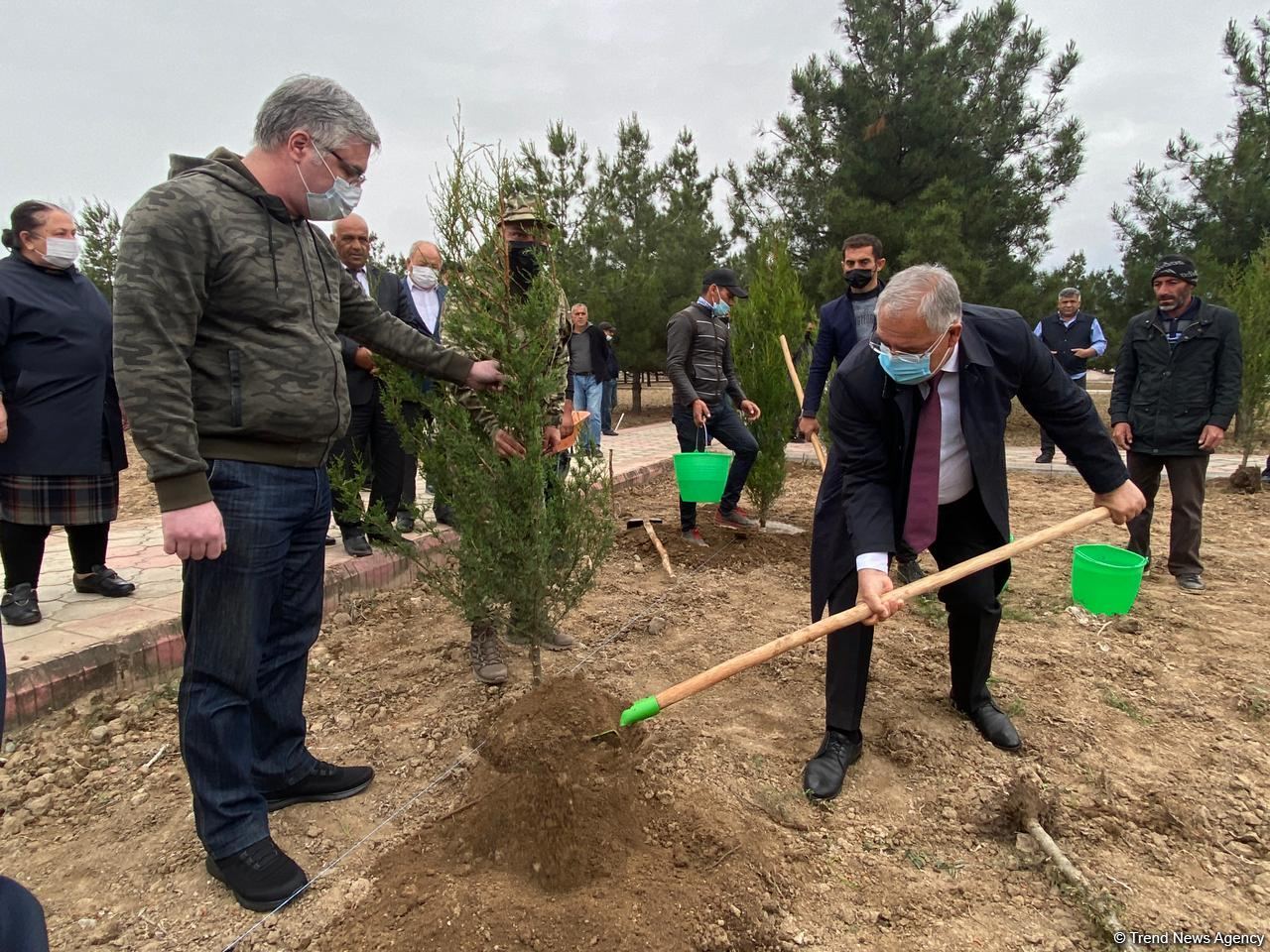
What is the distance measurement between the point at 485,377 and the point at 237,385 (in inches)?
34.3

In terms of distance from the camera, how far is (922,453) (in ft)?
8.09

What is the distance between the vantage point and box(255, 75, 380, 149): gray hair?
189 cm

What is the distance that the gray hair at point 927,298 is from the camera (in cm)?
221

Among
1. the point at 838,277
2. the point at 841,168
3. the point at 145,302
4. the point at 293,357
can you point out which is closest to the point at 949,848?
the point at 293,357

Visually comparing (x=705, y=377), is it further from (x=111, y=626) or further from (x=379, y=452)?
(x=111, y=626)

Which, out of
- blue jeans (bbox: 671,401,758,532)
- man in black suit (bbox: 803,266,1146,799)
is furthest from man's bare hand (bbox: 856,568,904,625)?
blue jeans (bbox: 671,401,758,532)

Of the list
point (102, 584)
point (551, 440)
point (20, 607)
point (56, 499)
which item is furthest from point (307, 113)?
point (102, 584)

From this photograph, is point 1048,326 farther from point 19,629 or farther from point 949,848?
point 19,629

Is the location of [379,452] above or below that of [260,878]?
above

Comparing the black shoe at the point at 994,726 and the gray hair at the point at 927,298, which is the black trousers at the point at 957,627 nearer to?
the black shoe at the point at 994,726

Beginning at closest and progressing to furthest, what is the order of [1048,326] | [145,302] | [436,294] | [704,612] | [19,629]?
1. [145,302]
2. [19,629]
3. [704,612]
4. [436,294]
5. [1048,326]

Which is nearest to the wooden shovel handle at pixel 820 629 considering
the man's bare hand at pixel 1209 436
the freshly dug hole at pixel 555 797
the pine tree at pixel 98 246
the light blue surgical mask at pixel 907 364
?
the freshly dug hole at pixel 555 797

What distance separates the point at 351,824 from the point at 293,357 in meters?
1.47

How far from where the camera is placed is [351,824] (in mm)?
2330
